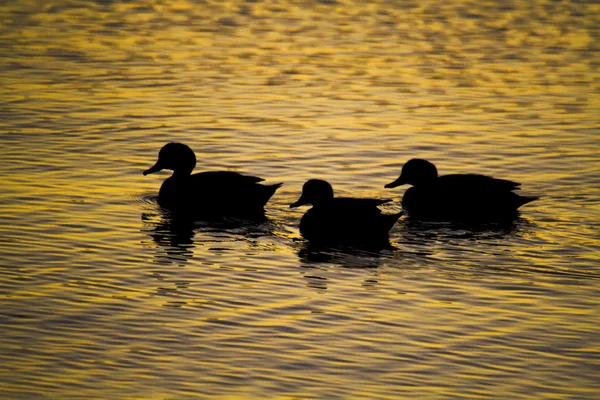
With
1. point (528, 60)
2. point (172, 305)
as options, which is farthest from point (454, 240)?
point (528, 60)

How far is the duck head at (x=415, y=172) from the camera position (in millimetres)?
18797

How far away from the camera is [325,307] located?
13742 mm

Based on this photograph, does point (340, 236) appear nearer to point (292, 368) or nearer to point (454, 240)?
point (454, 240)

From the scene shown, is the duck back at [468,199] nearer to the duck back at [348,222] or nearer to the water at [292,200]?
the water at [292,200]

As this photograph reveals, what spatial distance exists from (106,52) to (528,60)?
8.36 m

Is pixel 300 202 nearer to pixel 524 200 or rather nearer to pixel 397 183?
pixel 397 183

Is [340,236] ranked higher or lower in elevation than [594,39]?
lower

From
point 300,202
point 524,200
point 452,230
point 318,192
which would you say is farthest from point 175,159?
point 524,200

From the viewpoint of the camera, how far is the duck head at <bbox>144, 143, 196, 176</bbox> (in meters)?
19.5

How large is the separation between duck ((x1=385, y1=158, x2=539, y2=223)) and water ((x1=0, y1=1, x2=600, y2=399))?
1.37 feet

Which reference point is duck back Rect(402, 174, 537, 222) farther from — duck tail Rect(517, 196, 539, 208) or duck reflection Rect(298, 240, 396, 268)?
duck reflection Rect(298, 240, 396, 268)

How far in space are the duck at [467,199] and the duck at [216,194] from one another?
1922 mm

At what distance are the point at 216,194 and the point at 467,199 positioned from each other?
10.5 feet

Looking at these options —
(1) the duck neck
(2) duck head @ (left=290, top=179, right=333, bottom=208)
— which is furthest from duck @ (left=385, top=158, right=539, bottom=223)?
(1) the duck neck
